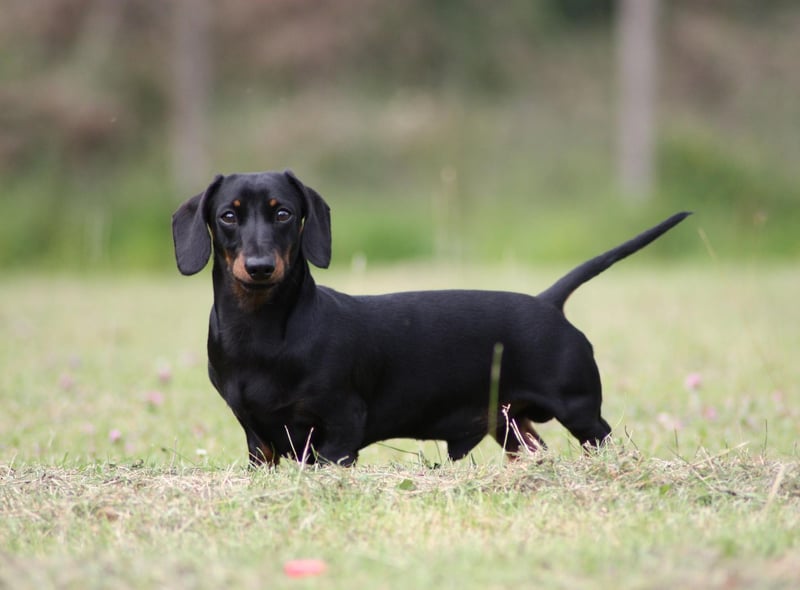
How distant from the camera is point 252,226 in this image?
3701 mm

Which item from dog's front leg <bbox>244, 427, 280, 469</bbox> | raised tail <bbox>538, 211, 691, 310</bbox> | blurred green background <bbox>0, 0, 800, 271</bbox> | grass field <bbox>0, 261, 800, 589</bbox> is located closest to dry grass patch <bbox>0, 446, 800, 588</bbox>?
grass field <bbox>0, 261, 800, 589</bbox>

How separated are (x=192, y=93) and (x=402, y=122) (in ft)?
11.8

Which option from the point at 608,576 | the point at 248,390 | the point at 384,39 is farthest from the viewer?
the point at 384,39

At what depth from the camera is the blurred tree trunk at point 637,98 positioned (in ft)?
55.7

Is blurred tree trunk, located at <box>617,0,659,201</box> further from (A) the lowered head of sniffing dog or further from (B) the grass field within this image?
(A) the lowered head of sniffing dog

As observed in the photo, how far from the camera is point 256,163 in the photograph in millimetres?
18516

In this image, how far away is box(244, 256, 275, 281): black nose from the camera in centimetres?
351

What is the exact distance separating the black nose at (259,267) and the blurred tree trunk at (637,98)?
13.8 metres

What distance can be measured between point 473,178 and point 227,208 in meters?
14.6

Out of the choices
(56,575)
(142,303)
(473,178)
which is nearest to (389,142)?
(473,178)

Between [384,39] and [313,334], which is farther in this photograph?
[384,39]

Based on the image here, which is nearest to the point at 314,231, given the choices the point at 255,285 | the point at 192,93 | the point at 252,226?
the point at 252,226

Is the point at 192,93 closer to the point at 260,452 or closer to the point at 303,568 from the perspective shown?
the point at 260,452

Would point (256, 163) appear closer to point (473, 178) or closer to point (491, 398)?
point (473, 178)
